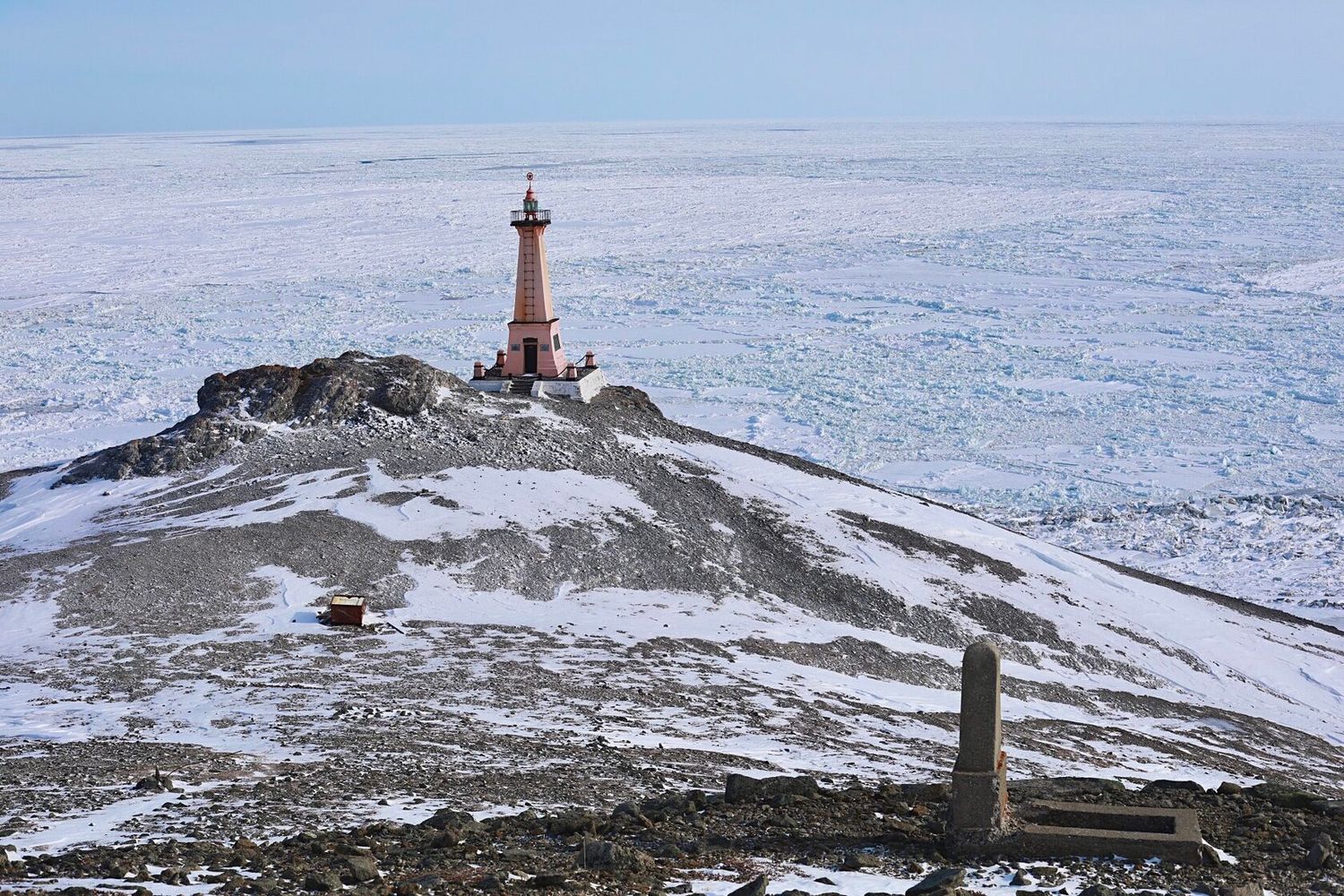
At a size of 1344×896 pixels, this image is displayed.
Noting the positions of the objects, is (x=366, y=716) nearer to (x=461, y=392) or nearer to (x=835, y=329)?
(x=461, y=392)

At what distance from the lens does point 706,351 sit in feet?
189

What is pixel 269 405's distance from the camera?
29.0 metres

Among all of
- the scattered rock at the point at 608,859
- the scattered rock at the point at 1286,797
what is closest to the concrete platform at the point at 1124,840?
the scattered rock at the point at 1286,797

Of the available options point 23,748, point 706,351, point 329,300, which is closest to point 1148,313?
point 706,351

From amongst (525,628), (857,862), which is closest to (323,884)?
(857,862)

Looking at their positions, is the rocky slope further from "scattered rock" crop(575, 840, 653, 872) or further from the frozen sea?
the frozen sea

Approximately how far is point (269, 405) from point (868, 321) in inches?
1561

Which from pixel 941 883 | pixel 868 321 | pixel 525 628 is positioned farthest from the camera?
pixel 868 321

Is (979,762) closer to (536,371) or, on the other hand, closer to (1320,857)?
(1320,857)

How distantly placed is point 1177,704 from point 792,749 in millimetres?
10380

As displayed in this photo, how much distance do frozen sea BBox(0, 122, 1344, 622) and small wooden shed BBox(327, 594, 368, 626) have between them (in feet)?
67.6

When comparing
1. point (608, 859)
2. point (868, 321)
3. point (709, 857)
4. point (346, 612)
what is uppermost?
point (608, 859)

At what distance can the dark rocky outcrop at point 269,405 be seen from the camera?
28.2m

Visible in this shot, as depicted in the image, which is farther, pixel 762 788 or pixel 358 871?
pixel 762 788
